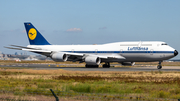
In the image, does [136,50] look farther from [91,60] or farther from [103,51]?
[91,60]

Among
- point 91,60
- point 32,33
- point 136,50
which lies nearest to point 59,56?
point 91,60

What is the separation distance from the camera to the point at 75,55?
5106 centimetres

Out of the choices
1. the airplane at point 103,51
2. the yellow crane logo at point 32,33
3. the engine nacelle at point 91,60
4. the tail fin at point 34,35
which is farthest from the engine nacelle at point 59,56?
the yellow crane logo at point 32,33

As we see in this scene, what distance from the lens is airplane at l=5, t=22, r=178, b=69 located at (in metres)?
47.2

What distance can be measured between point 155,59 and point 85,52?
14.0m

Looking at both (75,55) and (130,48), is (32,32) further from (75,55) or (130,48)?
(130,48)

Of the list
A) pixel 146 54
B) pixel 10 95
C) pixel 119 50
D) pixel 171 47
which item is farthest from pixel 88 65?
pixel 10 95

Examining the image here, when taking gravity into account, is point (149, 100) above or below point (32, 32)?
below

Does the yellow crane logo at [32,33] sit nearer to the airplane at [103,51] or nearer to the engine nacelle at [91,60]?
the airplane at [103,51]

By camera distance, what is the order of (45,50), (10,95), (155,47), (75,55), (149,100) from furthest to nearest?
1. (45,50)
2. (75,55)
3. (155,47)
4. (10,95)
5. (149,100)

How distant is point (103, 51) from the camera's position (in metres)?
51.5

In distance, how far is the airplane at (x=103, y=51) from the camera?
47156 millimetres

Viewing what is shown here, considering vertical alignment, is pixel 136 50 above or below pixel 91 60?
above

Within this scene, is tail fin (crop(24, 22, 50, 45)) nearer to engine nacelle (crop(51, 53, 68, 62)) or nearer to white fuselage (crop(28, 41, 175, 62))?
A: engine nacelle (crop(51, 53, 68, 62))
